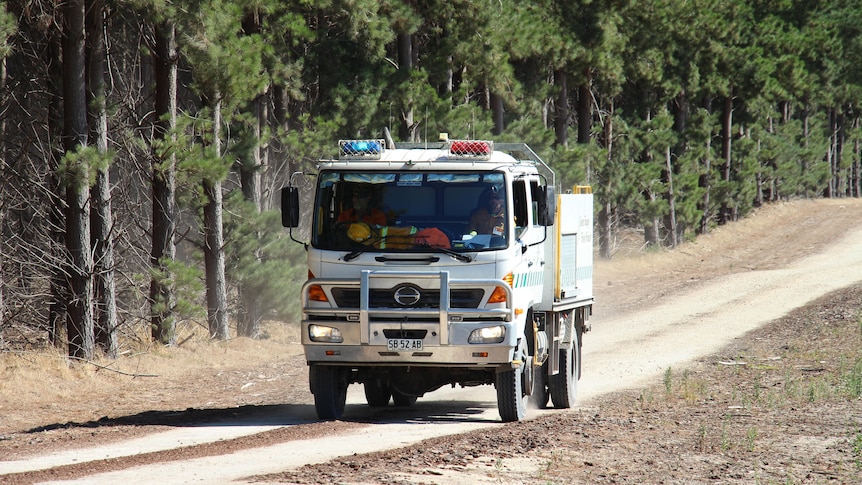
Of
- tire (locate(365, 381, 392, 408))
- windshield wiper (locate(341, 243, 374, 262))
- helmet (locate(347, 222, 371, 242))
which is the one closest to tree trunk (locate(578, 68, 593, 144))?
tire (locate(365, 381, 392, 408))

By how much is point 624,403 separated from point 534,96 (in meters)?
19.6

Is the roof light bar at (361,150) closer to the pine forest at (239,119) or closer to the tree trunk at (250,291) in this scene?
the pine forest at (239,119)

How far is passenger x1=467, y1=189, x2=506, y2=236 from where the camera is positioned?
38.0 feet

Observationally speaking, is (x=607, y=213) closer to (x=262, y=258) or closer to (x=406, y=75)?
(x=406, y=75)

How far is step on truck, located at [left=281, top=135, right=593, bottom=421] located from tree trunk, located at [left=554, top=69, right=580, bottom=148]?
23.7m

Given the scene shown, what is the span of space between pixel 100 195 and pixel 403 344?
822 cm

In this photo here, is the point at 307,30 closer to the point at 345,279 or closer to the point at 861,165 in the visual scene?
the point at 345,279

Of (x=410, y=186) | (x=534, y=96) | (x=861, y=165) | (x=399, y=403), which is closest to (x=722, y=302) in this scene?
(x=534, y=96)

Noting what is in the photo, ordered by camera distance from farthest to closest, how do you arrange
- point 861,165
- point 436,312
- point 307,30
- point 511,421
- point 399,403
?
1. point 861,165
2. point 307,30
3. point 399,403
4. point 511,421
5. point 436,312

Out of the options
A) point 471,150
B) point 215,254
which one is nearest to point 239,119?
point 215,254

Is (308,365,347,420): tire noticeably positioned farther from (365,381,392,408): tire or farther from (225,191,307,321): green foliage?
(225,191,307,321): green foliage

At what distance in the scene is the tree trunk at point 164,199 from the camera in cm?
1903

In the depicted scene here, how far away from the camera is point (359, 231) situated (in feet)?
38.5

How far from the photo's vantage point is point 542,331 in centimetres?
1311
